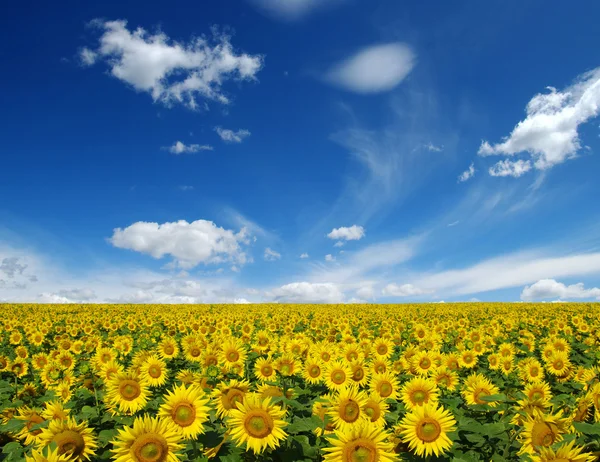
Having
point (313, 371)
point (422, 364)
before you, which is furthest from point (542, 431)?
point (422, 364)

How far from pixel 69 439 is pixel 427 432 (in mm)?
3488

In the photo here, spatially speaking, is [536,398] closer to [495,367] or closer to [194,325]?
[495,367]

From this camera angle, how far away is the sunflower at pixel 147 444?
130 inches

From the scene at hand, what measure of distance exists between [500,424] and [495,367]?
651cm

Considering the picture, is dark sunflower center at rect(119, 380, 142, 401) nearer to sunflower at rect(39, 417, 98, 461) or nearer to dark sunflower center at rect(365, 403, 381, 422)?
sunflower at rect(39, 417, 98, 461)

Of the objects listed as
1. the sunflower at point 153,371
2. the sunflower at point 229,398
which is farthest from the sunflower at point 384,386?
the sunflower at point 153,371

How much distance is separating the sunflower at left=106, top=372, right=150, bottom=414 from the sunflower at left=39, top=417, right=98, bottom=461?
3.69ft

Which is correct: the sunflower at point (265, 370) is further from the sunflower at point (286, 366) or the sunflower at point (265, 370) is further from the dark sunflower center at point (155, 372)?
the dark sunflower center at point (155, 372)

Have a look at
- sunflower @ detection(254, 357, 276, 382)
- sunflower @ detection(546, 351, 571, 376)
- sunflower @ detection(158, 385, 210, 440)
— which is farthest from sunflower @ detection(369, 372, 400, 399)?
sunflower @ detection(546, 351, 571, 376)

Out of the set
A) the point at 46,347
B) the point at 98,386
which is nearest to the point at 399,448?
the point at 98,386

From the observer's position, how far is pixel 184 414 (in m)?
3.95

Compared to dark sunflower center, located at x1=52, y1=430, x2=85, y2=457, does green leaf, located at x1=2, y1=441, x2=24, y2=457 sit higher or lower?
lower

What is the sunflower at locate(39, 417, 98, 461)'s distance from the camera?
3875 millimetres

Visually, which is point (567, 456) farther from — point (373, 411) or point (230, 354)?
point (230, 354)
